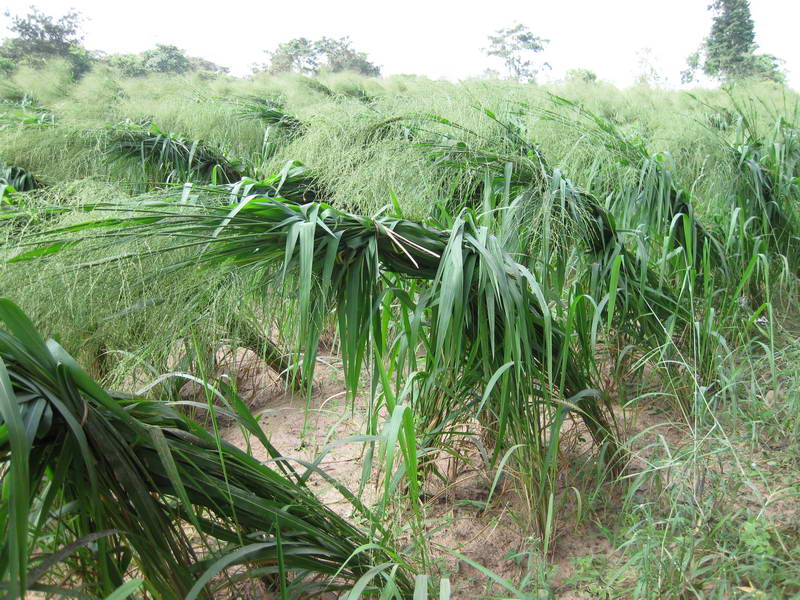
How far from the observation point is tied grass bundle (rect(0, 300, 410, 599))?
83cm

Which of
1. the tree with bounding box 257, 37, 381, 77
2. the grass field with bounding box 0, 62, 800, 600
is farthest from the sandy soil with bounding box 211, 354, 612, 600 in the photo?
the tree with bounding box 257, 37, 381, 77

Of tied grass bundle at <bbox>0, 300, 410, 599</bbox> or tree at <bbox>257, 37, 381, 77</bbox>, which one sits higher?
tree at <bbox>257, 37, 381, 77</bbox>

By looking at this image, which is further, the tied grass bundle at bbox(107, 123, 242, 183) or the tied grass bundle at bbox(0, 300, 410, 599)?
the tied grass bundle at bbox(107, 123, 242, 183)

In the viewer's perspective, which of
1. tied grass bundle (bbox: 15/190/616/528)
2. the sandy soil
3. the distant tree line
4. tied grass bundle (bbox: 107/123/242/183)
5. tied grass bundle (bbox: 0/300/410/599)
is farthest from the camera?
the distant tree line

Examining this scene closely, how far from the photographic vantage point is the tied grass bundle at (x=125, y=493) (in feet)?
2.73

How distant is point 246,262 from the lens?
4.28 ft

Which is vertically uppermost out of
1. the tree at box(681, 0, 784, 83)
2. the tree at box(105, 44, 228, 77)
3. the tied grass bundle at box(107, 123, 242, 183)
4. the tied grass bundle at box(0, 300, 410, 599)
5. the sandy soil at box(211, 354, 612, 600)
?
the tree at box(681, 0, 784, 83)

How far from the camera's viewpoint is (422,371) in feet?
5.30

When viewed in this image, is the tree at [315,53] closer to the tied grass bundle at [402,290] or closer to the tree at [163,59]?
the tree at [163,59]

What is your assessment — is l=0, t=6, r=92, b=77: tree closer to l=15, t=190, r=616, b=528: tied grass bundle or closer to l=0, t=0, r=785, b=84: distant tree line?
l=0, t=0, r=785, b=84: distant tree line

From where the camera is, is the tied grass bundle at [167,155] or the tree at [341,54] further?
the tree at [341,54]

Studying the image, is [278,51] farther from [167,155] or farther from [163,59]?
[167,155]

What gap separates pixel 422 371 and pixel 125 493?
0.80 meters

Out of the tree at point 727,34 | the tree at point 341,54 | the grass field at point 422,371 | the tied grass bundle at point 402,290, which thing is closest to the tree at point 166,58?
the tree at point 341,54
